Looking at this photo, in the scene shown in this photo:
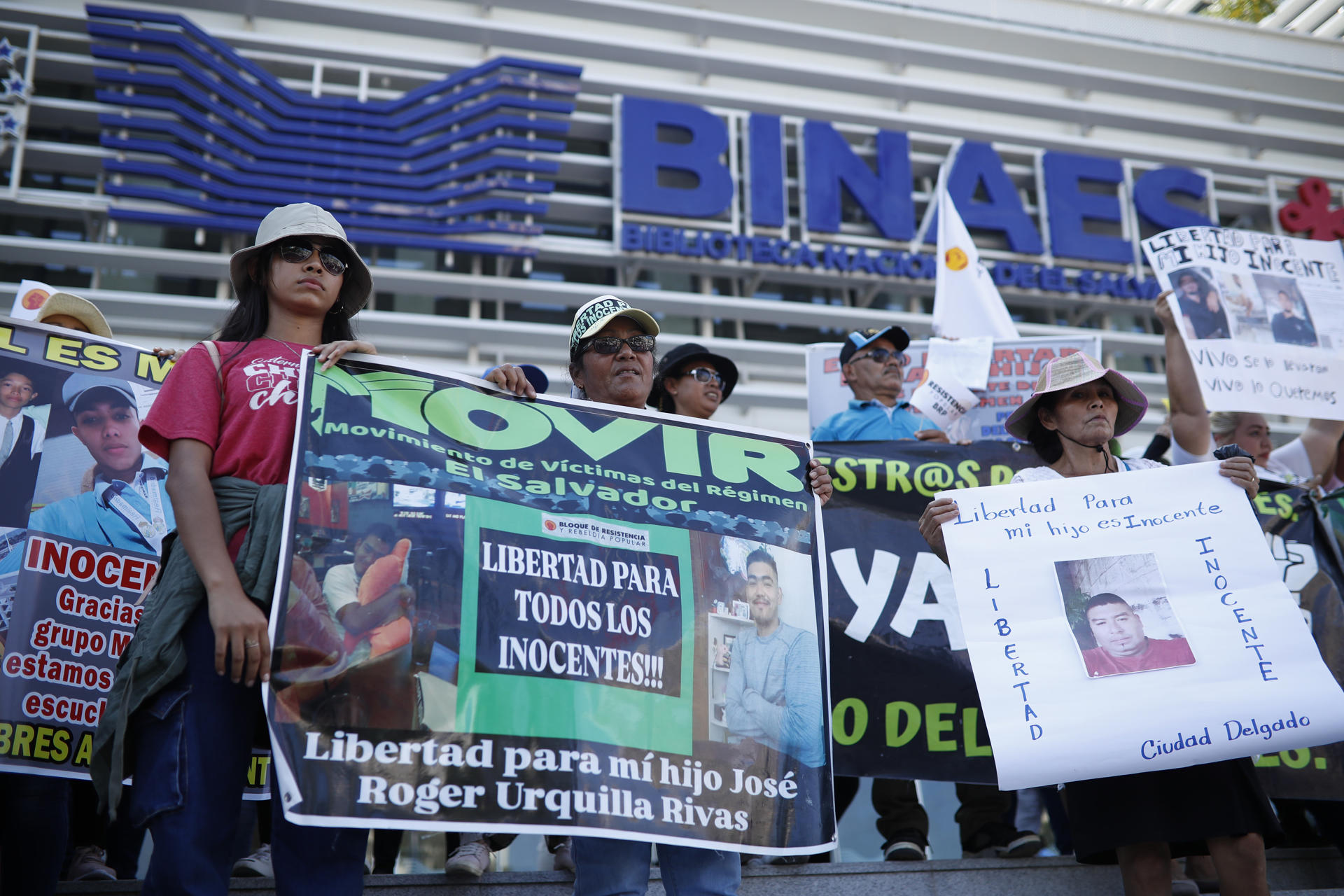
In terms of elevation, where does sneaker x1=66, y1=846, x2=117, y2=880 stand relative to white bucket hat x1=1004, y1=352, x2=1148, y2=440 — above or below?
below

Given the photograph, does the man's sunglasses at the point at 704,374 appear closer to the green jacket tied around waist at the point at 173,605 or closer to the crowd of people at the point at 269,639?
the crowd of people at the point at 269,639

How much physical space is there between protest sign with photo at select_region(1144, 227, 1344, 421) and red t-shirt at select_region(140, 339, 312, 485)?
3.55 metres

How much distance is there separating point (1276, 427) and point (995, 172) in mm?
4237

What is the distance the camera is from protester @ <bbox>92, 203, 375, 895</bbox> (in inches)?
82.3

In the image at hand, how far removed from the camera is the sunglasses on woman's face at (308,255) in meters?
2.61

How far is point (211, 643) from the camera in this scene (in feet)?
7.27

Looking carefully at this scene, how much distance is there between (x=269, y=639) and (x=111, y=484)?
1.59m

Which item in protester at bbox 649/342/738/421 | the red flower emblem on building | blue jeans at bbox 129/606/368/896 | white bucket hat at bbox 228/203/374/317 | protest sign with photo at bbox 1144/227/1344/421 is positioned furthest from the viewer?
the red flower emblem on building

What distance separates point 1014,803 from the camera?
4203 mm

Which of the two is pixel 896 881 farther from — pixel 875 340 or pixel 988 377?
pixel 988 377

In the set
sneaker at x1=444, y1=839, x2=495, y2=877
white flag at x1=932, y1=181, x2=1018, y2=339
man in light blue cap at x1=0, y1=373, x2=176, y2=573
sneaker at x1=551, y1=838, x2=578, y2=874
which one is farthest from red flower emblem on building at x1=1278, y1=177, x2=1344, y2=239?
man in light blue cap at x1=0, y1=373, x2=176, y2=573

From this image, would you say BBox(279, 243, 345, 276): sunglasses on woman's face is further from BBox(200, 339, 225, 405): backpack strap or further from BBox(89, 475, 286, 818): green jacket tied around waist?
BBox(89, 475, 286, 818): green jacket tied around waist

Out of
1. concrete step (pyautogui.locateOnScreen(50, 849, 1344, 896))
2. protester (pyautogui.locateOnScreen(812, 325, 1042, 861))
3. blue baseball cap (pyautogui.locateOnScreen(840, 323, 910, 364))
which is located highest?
blue baseball cap (pyautogui.locateOnScreen(840, 323, 910, 364))

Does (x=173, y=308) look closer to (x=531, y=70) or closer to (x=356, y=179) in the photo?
(x=356, y=179)
